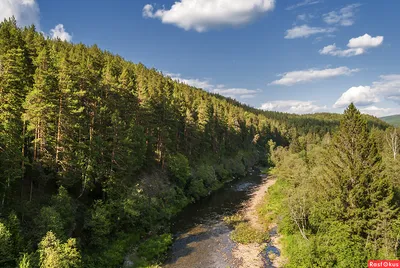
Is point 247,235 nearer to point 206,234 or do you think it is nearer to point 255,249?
point 255,249

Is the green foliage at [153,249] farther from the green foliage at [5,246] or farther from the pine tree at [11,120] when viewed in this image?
the pine tree at [11,120]

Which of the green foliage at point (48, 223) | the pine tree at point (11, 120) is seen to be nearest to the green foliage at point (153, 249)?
the green foliage at point (48, 223)

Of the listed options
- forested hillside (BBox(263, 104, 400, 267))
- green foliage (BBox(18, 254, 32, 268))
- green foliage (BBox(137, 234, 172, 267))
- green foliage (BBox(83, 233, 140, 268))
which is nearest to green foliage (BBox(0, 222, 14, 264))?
green foliage (BBox(18, 254, 32, 268))

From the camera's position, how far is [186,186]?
58594mm

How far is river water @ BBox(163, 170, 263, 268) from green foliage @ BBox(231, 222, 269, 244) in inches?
46.7

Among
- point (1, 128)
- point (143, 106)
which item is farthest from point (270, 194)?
point (1, 128)

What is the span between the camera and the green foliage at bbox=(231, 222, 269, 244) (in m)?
36.7

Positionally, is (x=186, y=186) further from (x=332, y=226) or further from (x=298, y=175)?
(x=332, y=226)

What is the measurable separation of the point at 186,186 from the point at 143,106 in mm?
20003

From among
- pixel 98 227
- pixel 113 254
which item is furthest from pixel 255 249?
pixel 98 227

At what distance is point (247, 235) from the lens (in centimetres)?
3797

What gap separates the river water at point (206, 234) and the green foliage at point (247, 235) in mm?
1187

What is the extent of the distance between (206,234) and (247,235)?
5.92 metres

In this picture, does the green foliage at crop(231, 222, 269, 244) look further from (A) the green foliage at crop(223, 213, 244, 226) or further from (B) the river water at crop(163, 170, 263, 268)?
(A) the green foliage at crop(223, 213, 244, 226)
